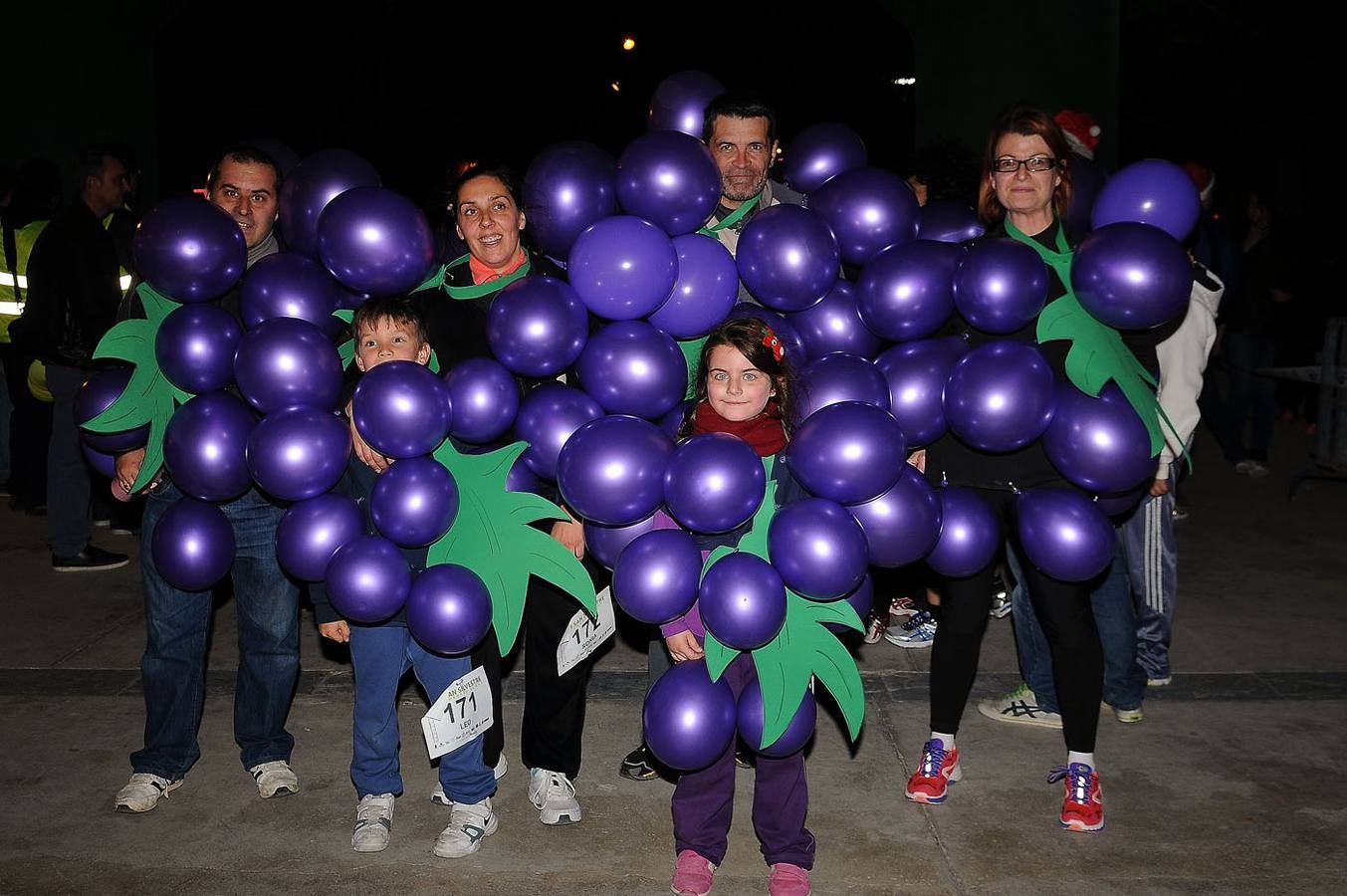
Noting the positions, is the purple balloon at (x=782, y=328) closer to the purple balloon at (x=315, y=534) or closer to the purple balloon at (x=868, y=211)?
the purple balloon at (x=868, y=211)

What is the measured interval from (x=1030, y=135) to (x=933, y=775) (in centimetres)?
187

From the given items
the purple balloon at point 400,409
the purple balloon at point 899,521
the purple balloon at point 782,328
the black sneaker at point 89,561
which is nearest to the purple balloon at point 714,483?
the purple balloon at point 899,521

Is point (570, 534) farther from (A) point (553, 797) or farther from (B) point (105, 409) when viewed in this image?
(B) point (105, 409)

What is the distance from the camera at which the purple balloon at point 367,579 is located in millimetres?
3027

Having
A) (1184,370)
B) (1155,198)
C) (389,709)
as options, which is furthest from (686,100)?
(389,709)

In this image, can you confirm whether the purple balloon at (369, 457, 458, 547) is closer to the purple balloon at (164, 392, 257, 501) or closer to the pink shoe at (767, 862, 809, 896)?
the purple balloon at (164, 392, 257, 501)

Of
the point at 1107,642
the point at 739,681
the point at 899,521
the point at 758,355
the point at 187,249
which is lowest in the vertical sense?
the point at 1107,642

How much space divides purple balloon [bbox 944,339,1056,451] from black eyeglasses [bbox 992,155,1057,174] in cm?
54

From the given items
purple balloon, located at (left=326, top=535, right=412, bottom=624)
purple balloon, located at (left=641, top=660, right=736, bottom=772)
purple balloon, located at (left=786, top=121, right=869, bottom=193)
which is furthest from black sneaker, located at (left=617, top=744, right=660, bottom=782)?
purple balloon, located at (left=786, top=121, right=869, bottom=193)

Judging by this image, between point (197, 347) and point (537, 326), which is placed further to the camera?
point (197, 347)

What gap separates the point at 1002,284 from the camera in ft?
10.1

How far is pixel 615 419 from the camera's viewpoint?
296 centimetres

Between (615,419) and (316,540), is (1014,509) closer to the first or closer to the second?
(615,419)

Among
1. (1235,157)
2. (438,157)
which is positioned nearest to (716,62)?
(438,157)
